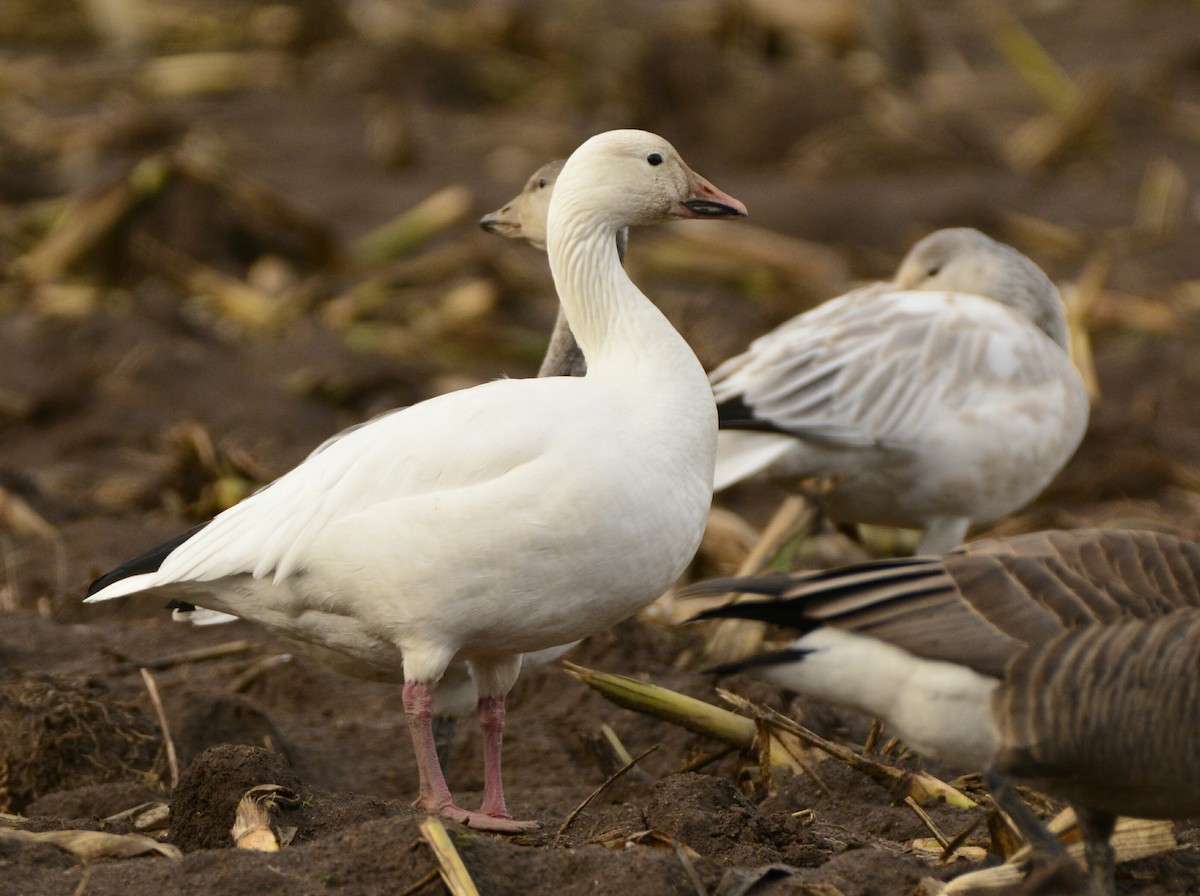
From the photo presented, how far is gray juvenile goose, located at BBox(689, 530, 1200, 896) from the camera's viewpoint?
3.54 m

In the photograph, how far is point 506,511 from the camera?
13.3 ft

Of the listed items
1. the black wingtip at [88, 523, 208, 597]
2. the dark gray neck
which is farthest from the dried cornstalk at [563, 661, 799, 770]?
the black wingtip at [88, 523, 208, 597]

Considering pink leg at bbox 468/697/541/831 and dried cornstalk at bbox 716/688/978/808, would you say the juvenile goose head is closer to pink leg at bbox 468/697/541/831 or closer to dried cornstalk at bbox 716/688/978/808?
pink leg at bbox 468/697/541/831

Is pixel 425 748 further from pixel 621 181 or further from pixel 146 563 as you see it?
pixel 621 181

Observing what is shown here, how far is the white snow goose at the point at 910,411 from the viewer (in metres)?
6.43

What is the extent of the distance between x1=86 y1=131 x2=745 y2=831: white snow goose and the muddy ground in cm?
41

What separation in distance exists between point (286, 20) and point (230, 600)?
1265 cm

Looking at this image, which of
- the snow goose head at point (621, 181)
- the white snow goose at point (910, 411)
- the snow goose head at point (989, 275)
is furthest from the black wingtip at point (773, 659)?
the snow goose head at point (989, 275)

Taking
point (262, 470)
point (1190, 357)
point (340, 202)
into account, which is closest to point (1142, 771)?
point (262, 470)

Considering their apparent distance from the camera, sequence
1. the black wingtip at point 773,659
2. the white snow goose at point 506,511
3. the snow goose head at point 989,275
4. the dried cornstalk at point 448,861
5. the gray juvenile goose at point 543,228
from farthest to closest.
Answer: the snow goose head at point 989,275
the gray juvenile goose at point 543,228
the white snow goose at point 506,511
the black wingtip at point 773,659
the dried cornstalk at point 448,861

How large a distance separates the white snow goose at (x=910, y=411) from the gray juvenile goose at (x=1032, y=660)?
248cm

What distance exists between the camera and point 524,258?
36.0 ft

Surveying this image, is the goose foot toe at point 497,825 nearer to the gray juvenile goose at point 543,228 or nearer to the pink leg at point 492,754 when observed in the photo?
the pink leg at point 492,754

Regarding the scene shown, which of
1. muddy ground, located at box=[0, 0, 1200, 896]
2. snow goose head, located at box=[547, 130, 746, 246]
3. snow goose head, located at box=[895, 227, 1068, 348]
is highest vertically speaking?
snow goose head, located at box=[547, 130, 746, 246]
